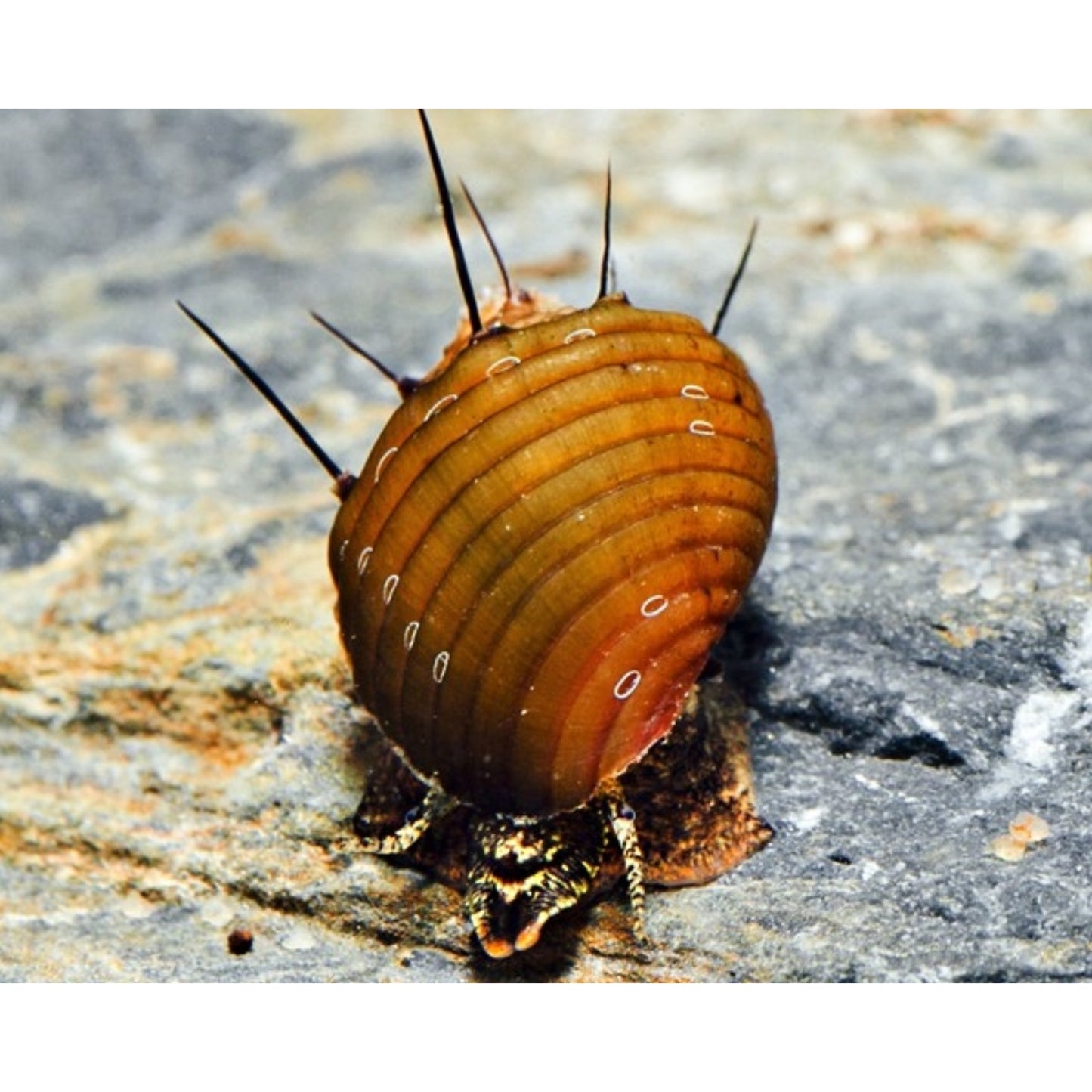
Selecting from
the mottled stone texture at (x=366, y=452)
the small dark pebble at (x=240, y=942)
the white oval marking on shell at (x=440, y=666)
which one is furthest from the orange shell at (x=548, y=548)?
the small dark pebble at (x=240, y=942)

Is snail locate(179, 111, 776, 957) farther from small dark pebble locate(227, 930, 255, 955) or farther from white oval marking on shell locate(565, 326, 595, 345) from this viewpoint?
small dark pebble locate(227, 930, 255, 955)

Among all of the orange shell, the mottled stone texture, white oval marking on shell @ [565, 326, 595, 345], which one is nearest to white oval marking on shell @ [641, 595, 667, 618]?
the orange shell

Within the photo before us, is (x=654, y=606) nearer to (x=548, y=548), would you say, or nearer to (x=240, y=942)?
(x=548, y=548)

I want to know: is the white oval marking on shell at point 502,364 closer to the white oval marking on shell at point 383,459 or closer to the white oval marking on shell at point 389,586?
the white oval marking on shell at point 383,459

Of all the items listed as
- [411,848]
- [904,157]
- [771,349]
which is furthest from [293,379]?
[904,157]

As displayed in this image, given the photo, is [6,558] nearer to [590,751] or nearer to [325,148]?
[590,751]

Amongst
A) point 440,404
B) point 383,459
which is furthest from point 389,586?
point 440,404
